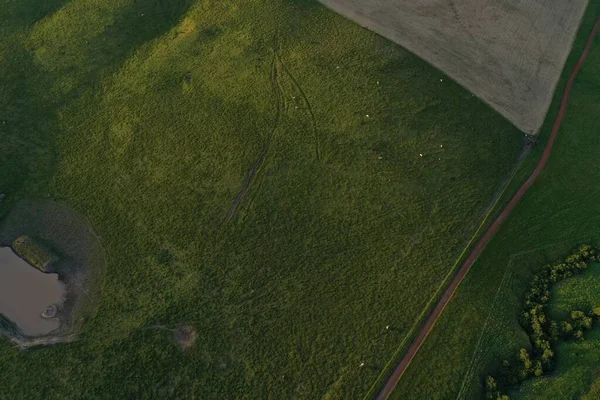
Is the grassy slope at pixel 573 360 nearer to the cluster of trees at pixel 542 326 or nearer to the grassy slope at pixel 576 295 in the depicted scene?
the grassy slope at pixel 576 295

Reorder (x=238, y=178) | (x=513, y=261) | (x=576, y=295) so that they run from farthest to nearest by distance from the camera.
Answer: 1. (x=238, y=178)
2. (x=513, y=261)
3. (x=576, y=295)

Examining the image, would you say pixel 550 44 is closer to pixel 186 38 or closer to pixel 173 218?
pixel 186 38

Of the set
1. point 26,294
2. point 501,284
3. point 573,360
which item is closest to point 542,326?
point 573,360

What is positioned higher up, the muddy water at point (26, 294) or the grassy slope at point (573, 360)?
the muddy water at point (26, 294)

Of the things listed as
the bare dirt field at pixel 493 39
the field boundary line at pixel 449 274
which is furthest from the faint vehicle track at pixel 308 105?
the field boundary line at pixel 449 274

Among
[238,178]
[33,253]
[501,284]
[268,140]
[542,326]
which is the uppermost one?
[33,253]

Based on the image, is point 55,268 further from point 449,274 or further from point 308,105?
point 449,274
